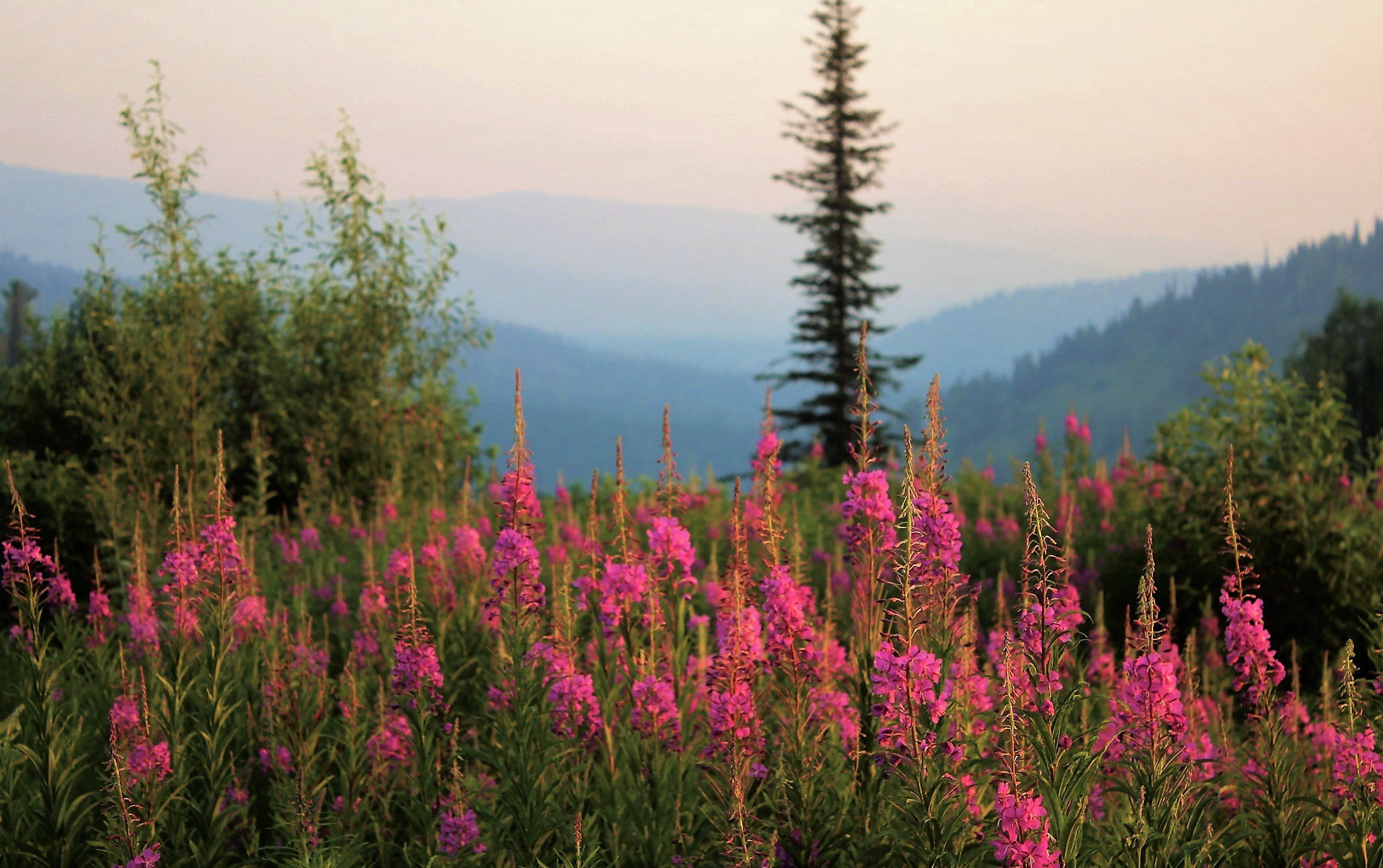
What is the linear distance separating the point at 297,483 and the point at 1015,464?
404 inches

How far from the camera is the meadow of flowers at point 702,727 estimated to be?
3.23 m

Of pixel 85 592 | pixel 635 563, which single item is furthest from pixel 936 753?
pixel 85 592

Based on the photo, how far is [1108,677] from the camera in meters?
6.51

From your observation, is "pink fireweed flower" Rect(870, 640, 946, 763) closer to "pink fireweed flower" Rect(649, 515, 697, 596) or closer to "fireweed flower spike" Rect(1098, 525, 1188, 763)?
"fireweed flower spike" Rect(1098, 525, 1188, 763)

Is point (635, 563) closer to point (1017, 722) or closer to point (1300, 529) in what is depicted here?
point (1017, 722)

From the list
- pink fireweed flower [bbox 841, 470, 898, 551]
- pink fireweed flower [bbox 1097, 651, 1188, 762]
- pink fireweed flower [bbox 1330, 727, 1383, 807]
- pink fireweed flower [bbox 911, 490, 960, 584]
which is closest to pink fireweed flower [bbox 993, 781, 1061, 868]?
pink fireweed flower [bbox 1097, 651, 1188, 762]

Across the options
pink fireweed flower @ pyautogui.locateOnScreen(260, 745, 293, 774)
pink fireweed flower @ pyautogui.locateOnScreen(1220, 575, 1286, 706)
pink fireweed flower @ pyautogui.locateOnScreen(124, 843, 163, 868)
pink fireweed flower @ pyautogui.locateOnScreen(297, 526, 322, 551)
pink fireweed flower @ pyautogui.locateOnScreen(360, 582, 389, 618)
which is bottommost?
pink fireweed flower @ pyautogui.locateOnScreen(260, 745, 293, 774)

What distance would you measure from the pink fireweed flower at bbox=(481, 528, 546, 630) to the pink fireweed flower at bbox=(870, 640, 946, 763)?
5.64 ft

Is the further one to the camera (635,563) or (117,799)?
(635,563)

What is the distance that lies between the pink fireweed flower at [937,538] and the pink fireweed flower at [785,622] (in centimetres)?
59

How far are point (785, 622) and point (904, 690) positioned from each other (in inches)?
34.5

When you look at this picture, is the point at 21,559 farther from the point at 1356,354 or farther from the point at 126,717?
the point at 1356,354

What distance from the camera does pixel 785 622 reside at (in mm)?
3996

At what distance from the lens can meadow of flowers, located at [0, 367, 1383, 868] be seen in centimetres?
323
